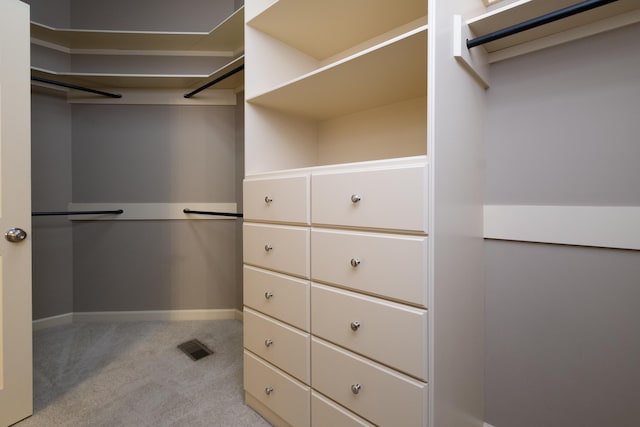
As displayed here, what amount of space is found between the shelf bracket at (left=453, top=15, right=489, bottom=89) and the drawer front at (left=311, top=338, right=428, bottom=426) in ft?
3.33

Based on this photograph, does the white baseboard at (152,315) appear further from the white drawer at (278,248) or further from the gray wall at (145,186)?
the white drawer at (278,248)

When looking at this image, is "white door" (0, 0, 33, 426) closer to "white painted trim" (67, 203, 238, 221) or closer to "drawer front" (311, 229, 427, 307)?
"white painted trim" (67, 203, 238, 221)

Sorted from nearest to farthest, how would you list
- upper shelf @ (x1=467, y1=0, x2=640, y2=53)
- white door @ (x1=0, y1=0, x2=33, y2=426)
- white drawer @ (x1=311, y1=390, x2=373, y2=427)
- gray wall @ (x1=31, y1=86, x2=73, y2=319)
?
upper shelf @ (x1=467, y1=0, x2=640, y2=53)
white drawer @ (x1=311, y1=390, x2=373, y2=427)
white door @ (x1=0, y1=0, x2=33, y2=426)
gray wall @ (x1=31, y1=86, x2=73, y2=319)

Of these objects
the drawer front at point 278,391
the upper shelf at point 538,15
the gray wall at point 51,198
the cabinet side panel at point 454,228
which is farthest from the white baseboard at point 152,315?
the upper shelf at point 538,15

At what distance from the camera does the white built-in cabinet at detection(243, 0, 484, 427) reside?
92 centimetres

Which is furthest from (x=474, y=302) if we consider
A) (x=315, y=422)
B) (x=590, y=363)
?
(x=315, y=422)

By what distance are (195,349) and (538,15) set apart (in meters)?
2.47

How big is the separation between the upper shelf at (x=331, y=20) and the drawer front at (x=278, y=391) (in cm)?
157

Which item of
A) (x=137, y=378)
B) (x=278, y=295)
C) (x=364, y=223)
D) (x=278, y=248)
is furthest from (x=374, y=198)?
(x=137, y=378)

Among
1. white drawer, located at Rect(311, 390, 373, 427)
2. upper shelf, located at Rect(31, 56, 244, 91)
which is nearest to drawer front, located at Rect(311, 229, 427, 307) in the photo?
white drawer, located at Rect(311, 390, 373, 427)

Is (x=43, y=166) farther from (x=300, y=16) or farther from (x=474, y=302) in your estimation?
(x=474, y=302)

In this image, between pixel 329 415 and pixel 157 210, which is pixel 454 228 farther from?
pixel 157 210

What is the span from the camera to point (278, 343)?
1.36 metres

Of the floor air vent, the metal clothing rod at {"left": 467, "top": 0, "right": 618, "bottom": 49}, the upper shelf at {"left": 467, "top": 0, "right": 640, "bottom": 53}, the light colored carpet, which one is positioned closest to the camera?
the metal clothing rod at {"left": 467, "top": 0, "right": 618, "bottom": 49}
